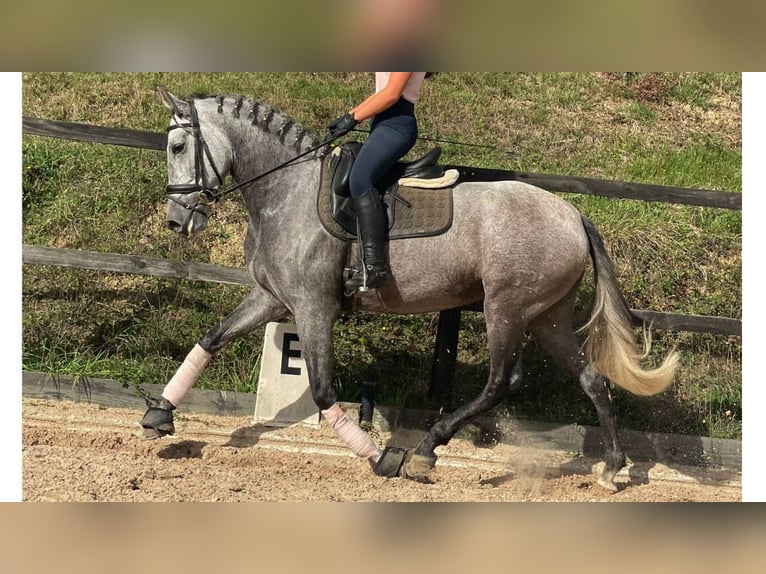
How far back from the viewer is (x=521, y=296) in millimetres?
5605

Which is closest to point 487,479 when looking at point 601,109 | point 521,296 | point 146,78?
point 521,296

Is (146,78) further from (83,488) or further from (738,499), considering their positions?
(738,499)

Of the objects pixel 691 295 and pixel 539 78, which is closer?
pixel 691 295

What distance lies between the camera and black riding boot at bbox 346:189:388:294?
5.39m

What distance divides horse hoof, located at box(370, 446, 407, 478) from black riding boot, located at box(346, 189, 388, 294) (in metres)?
1.19

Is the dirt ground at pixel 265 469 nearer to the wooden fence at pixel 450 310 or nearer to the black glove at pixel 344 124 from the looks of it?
the wooden fence at pixel 450 310

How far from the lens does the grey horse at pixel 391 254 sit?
560 centimetres

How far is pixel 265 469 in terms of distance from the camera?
5.92m

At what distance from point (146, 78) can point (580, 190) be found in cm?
572

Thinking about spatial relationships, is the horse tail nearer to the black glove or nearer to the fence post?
the fence post

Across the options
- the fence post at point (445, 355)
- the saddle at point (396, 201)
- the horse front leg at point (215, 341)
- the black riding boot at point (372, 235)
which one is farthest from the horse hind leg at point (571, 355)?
the horse front leg at point (215, 341)

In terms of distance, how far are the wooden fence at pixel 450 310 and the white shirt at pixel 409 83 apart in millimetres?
1388

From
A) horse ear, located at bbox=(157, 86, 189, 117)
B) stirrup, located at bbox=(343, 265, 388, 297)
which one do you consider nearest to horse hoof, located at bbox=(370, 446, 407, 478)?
stirrup, located at bbox=(343, 265, 388, 297)
